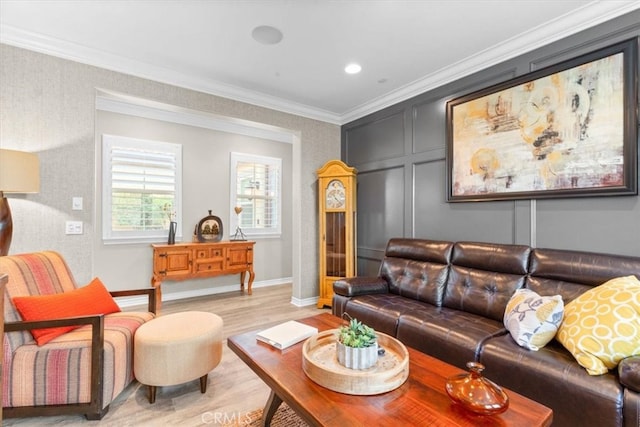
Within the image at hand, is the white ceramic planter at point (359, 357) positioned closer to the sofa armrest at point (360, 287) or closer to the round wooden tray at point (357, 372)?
the round wooden tray at point (357, 372)

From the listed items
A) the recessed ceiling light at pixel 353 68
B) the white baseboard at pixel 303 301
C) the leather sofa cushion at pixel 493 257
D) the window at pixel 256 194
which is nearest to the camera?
the leather sofa cushion at pixel 493 257

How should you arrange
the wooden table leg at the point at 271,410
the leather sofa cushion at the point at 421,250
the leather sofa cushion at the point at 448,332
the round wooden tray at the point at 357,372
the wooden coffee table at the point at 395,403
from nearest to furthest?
the wooden coffee table at the point at 395,403 → the round wooden tray at the point at 357,372 → the wooden table leg at the point at 271,410 → the leather sofa cushion at the point at 448,332 → the leather sofa cushion at the point at 421,250

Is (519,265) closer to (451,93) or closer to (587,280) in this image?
(587,280)

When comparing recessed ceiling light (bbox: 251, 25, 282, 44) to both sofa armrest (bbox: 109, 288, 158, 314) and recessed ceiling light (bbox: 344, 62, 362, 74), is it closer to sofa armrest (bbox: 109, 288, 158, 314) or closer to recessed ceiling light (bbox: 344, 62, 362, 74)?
recessed ceiling light (bbox: 344, 62, 362, 74)

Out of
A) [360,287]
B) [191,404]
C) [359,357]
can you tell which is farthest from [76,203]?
[359,357]

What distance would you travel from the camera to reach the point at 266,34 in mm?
2488

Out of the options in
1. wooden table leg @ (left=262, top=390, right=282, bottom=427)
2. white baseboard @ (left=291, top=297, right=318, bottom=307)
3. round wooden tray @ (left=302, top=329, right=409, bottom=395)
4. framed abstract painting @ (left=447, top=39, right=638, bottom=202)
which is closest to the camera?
round wooden tray @ (left=302, top=329, right=409, bottom=395)

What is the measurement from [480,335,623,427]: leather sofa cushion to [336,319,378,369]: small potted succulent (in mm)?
851

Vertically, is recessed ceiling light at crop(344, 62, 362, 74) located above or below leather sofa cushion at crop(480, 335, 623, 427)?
above

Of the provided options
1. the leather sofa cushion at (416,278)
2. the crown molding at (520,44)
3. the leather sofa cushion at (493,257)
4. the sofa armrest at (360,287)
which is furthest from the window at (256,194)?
the leather sofa cushion at (493,257)

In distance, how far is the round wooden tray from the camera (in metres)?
1.24

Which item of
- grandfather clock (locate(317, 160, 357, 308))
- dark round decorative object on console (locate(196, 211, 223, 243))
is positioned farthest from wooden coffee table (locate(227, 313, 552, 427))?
dark round decorative object on console (locate(196, 211, 223, 243))

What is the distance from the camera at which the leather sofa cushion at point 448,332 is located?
73.2 inches

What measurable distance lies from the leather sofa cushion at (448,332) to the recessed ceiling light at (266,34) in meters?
2.53
